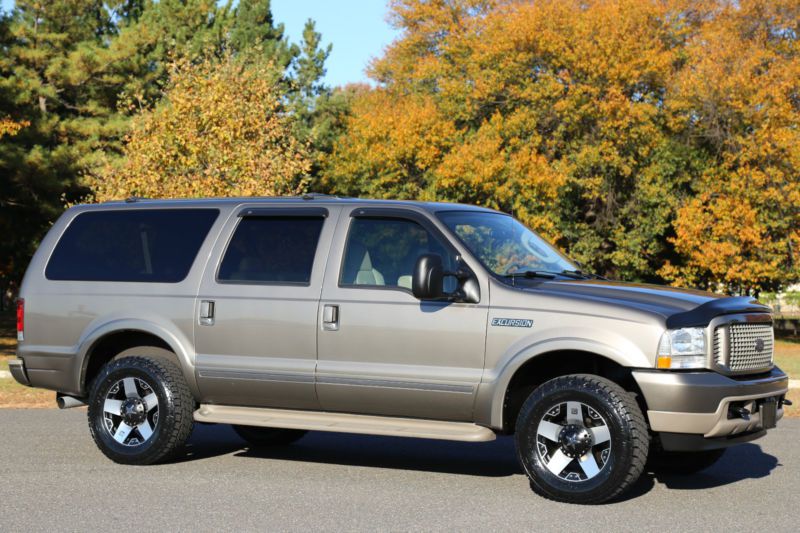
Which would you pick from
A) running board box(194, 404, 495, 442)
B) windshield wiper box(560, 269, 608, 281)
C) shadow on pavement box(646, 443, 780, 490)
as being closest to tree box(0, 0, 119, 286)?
running board box(194, 404, 495, 442)

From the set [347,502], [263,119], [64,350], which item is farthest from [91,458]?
[263,119]

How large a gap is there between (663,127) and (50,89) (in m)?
18.3

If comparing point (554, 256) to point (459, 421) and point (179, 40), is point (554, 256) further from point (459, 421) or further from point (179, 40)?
point (179, 40)

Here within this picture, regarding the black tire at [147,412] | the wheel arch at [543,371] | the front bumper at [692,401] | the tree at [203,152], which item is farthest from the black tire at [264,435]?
the tree at [203,152]

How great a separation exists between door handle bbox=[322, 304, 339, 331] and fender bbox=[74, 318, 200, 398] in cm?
120

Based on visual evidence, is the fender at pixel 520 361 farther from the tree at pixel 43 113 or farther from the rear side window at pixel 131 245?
the tree at pixel 43 113

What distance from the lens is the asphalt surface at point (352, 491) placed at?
6.66 meters

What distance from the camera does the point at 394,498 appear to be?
24.3ft

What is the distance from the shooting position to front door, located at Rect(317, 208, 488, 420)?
7.72 metres

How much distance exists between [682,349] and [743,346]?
2.01 feet

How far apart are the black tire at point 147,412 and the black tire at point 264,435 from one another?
3.72 ft

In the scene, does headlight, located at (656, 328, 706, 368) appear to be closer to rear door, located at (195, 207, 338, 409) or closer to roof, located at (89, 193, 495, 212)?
roof, located at (89, 193, 495, 212)

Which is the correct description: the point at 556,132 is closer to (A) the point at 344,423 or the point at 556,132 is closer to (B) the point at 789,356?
(B) the point at 789,356

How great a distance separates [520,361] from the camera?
7500 mm
